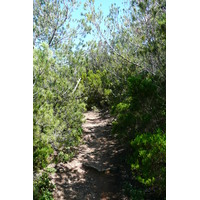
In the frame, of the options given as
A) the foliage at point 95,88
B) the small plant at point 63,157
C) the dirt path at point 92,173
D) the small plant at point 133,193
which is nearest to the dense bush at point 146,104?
the small plant at point 133,193

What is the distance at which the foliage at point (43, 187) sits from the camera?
4137 millimetres

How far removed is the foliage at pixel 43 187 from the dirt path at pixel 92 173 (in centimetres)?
20

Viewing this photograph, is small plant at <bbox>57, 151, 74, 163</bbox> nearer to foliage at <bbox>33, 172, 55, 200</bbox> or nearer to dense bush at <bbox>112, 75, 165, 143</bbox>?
foliage at <bbox>33, 172, 55, 200</bbox>

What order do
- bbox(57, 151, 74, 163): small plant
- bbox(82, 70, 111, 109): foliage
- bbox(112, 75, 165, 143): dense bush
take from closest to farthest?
1. bbox(112, 75, 165, 143): dense bush
2. bbox(57, 151, 74, 163): small plant
3. bbox(82, 70, 111, 109): foliage

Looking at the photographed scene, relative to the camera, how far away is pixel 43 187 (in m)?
4.48

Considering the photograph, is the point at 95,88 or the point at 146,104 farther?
the point at 95,88

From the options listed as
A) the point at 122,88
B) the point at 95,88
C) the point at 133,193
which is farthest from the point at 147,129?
the point at 95,88

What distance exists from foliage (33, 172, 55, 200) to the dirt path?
200 millimetres

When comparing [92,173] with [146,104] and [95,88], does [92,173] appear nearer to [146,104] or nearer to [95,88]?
[146,104]

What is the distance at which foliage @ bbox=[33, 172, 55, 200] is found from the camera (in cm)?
414

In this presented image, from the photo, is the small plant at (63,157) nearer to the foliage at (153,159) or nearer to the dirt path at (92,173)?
the dirt path at (92,173)

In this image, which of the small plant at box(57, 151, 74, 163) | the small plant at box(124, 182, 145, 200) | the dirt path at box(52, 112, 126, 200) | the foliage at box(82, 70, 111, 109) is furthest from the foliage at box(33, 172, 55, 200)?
the foliage at box(82, 70, 111, 109)

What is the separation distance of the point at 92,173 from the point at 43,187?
1.52 m
